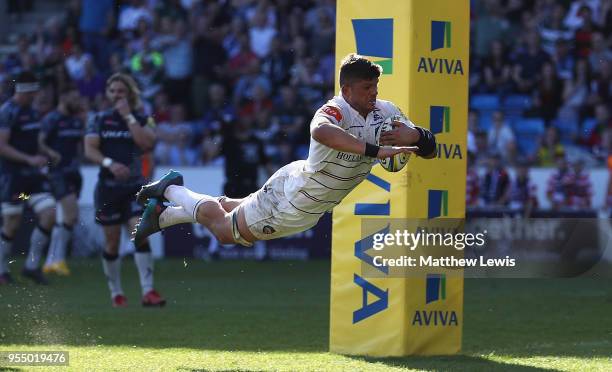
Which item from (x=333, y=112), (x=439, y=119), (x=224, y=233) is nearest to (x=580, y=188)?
(x=439, y=119)

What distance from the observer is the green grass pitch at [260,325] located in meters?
8.59

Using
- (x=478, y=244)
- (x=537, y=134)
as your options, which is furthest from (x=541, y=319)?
(x=537, y=134)

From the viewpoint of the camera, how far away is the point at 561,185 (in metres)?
17.3

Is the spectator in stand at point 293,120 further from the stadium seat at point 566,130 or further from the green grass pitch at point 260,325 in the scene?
the stadium seat at point 566,130

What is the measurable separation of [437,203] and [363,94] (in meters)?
1.39

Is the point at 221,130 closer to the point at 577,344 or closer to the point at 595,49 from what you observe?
the point at 595,49

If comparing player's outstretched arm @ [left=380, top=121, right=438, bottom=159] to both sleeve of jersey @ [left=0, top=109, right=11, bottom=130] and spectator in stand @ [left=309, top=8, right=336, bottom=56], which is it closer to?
sleeve of jersey @ [left=0, top=109, right=11, bottom=130]

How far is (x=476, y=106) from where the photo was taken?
19656mm

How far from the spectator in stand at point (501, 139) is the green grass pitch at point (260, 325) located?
3.12 metres

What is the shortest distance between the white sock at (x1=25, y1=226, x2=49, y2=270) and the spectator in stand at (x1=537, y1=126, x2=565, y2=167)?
26.3ft

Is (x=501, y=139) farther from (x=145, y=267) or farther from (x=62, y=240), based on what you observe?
(x=145, y=267)

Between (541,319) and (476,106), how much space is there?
873 centimetres

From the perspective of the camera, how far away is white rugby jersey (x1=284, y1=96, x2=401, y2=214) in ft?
26.2

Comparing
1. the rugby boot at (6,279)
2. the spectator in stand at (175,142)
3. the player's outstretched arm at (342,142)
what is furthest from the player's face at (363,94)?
the spectator in stand at (175,142)
